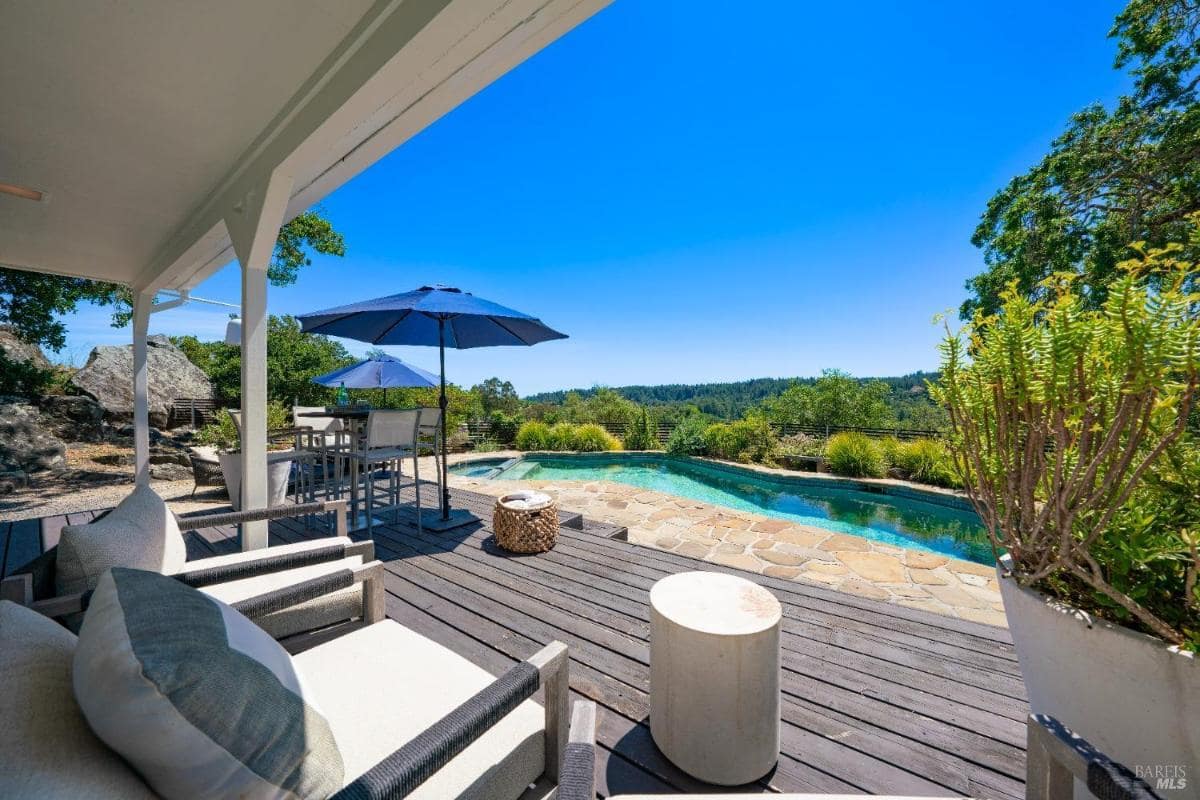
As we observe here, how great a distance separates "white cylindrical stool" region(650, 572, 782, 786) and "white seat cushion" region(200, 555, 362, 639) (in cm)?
130

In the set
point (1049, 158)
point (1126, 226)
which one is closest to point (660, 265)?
point (1049, 158)

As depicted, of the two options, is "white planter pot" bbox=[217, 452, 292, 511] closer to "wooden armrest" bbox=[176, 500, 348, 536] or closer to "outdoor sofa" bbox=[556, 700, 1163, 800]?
"wooden armrest" bbox=[176, 500, 348, 536]

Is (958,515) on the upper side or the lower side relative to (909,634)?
lower

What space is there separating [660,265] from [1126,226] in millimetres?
14190

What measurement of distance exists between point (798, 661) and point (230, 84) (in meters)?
3.71

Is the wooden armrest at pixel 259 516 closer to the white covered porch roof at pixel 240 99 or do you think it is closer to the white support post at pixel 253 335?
the white support post at pixel 253 335

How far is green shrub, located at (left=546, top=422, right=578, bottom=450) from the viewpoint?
12.2m

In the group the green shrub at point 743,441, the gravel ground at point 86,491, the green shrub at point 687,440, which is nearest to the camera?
the gravel ground at point 86,491

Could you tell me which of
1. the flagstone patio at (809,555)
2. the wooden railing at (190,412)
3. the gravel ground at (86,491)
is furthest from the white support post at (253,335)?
the wooden railing at (190,412)

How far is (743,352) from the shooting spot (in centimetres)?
3100

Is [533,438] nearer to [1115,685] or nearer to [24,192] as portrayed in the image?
[24,192]

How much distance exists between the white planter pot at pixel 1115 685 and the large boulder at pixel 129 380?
12511 mm

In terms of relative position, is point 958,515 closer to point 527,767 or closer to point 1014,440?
point 1014,440

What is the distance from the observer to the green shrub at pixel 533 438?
40.2ft
